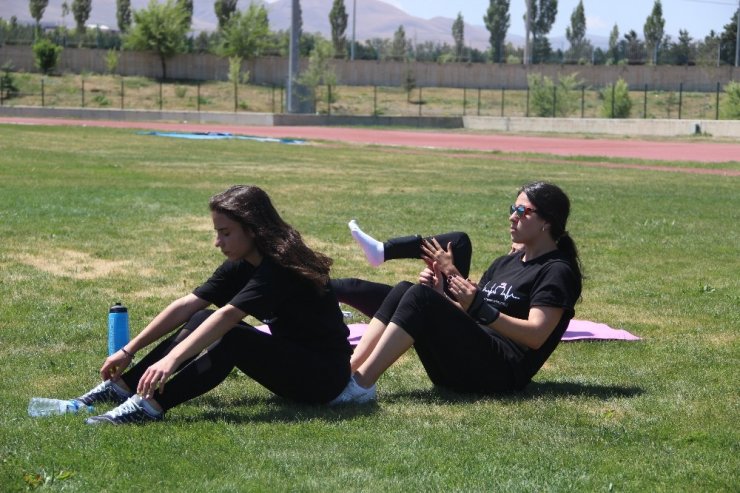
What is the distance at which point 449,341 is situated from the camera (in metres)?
6.55

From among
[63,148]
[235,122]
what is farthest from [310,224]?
[235,122]

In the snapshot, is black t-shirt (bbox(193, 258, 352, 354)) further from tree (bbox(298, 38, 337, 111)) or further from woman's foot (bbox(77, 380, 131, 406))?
tree (bbox(298, 38, 337, 111))

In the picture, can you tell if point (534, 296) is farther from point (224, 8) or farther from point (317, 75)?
point (224, 8)

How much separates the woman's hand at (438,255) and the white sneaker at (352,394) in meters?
0.76

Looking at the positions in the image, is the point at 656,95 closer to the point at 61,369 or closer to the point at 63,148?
the point at 63,148

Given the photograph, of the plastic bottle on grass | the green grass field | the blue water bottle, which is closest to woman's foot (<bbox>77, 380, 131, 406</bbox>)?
the plastic bottle on grass

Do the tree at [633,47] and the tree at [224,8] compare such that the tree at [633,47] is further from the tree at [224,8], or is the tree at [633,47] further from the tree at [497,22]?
the tree at [224,8]

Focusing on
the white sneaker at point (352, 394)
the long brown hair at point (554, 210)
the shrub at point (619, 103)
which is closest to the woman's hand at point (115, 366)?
the white sneaker at point (352, 394)

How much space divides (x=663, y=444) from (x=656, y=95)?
80.2m

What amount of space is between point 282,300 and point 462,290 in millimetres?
926

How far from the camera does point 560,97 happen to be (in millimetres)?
65750

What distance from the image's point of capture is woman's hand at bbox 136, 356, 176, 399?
595 centimetres

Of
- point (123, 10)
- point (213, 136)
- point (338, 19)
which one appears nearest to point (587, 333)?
point (213, 136)

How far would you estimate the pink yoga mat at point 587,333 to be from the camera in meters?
8.55
